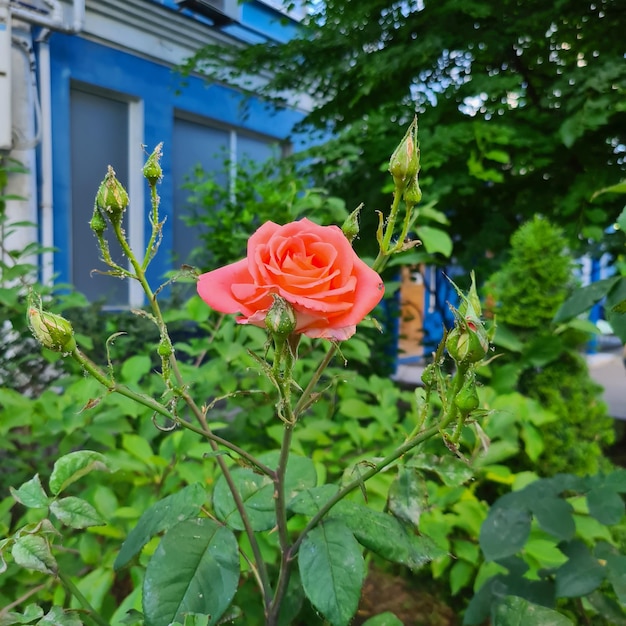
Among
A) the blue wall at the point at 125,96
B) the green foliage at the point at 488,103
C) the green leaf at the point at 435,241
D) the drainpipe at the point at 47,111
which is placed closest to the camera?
the green leaf at the point at 435,241

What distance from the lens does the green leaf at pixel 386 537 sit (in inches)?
22.5

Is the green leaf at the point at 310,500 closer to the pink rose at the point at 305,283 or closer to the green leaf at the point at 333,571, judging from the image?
the green leaf at the point at 333,571

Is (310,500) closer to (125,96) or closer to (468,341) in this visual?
(468,341)

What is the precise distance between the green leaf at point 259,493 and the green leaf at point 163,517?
4 cm

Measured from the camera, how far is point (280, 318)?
0.45m

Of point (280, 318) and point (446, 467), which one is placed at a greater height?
point (280, 318)

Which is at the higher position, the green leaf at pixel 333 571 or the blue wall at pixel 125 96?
the blue wall at pixel 125 96

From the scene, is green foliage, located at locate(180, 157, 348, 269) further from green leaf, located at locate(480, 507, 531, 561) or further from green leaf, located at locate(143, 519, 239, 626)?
green leaf, located at locate(143, 519, 239, 626)

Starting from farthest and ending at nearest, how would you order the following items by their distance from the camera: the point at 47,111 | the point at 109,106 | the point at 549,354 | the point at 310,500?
the point at 109,106
the point at 47,111
the point at 549,354
the point at 310,500

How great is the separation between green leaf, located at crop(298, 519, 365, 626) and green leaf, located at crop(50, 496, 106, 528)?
0.28 meters

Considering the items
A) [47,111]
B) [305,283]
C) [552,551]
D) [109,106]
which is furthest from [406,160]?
[109,106]

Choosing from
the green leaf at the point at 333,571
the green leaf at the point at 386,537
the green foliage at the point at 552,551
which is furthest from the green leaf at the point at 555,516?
the green leaf at the point at 333,571

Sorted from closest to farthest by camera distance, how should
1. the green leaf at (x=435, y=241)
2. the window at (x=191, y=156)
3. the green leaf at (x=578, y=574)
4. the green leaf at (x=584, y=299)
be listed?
the green leaf at (x=578, y=574)
the green leaf at (x=584, y=299)
the green leaf at (x=435, y=241)
the window at (x=191, y=156)

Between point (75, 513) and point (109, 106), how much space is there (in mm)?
3862
